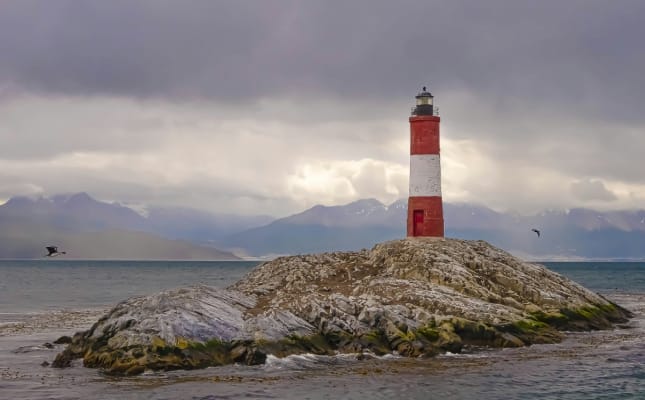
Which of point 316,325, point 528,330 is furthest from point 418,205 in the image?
point 316,325

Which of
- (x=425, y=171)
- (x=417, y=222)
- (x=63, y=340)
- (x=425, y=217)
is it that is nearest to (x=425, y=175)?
(x=425, y=171)

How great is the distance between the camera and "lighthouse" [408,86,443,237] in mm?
56906

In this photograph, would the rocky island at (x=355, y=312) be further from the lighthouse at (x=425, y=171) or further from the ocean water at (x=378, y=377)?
the lighthouse at (x=425, y=171)

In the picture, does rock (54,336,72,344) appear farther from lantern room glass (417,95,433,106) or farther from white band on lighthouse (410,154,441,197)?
lantern room glass (417,95,433,106)

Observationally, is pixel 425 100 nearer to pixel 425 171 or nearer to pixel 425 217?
pixel 425 171

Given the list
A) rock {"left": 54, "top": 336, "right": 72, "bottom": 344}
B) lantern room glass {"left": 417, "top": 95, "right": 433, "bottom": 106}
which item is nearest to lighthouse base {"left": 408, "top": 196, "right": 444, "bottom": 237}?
lantern room glass {"left": 417, "top": 95, "right": 433, "bottom": 106}

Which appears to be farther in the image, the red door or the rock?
the red door

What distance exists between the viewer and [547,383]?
3216 centimetres

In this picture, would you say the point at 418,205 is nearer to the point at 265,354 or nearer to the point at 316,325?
the point at 316,325

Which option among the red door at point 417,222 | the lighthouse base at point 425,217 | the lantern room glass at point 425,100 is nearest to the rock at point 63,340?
the lighthouse base at point 425,217

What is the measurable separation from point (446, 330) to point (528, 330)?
17.9ft

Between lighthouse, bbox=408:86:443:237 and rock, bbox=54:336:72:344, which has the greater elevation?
lighthouse, bbox=408:86:443:237

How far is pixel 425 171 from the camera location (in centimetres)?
5712

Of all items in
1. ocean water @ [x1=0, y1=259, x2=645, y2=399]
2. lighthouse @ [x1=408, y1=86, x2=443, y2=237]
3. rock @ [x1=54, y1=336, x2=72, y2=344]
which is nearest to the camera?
ocean water @ [x1=0, y1=259, x2=645, y2=399]
